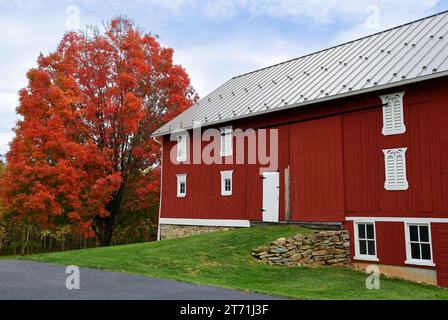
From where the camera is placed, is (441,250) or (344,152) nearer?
(441,250)

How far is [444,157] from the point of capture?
44.9 ft

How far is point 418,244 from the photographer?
1403 cm

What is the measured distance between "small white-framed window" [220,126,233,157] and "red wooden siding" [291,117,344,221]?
10.6 ft

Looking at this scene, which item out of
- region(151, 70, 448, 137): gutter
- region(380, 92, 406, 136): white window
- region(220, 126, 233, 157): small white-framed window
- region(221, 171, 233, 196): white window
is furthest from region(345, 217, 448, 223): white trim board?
region(220, 126, 233, 157): small white-framed window

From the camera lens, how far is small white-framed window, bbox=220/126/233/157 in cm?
1977

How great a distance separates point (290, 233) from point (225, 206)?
16.0ft

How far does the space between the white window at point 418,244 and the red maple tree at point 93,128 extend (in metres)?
14.4

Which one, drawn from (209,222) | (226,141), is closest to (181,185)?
(209,222)

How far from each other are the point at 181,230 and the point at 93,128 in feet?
25.7

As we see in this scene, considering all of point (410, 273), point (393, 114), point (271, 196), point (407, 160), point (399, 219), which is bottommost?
point (410, 273)

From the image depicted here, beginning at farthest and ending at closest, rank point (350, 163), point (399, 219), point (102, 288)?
point (350, 163) → point (399, 219) → point (102, 288)

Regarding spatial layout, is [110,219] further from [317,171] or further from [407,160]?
[407,160]

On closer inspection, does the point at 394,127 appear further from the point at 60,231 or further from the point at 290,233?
the point at 60,231

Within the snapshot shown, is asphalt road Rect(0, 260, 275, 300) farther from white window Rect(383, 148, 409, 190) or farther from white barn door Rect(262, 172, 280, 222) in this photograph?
white barn door Rect(262, 172, 280, 222)
